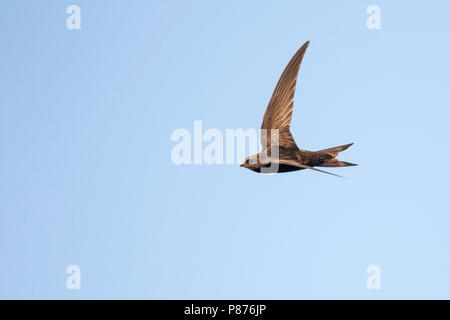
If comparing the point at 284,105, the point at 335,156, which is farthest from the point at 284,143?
the point at 335,156

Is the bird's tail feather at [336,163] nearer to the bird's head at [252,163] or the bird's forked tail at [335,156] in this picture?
the bird's forked tail at [335,156]

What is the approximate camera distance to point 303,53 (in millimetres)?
11789

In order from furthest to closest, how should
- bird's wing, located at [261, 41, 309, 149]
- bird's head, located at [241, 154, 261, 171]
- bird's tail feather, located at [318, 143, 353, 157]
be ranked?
bird's head, located at [241, 154, 261, 171], bird's tail feather, located at [318, 143, 353, 157], bird's wing, located at [261, 41, 309, 149]

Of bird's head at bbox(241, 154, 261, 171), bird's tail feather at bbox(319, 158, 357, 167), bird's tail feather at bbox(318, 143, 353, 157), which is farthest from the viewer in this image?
bird's head at bbox(241, 154, 261, 171)

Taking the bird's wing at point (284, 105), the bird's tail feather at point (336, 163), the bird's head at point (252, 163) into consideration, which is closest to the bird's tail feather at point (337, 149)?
the bird's tail feather at point (336, 163)

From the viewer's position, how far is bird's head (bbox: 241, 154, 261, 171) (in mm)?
12516

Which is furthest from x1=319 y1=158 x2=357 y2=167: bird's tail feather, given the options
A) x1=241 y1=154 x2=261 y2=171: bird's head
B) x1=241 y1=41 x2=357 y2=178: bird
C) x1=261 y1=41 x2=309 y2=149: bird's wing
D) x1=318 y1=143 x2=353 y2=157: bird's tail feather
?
x1=241 y1=154 x2=261 y2=171: bird's head

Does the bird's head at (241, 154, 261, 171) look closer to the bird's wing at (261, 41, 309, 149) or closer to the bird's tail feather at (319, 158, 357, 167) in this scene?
the bird's wing at (261, 41, 309, 149)

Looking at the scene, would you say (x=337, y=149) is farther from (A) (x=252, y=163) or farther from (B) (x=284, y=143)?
(A) (x=252, y=163)
